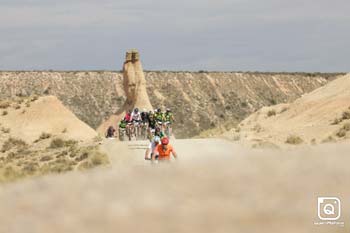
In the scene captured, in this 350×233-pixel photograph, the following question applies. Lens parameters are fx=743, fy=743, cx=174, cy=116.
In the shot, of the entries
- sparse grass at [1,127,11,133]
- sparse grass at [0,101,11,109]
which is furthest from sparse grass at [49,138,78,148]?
sparse grass at [0,101,11,109]

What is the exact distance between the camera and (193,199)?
10055 mm

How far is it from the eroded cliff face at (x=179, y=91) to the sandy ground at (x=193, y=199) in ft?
221

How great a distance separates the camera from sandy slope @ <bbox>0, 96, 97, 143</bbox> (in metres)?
39.5

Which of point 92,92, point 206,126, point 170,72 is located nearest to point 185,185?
point 206,126

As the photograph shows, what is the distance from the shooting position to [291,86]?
345ft

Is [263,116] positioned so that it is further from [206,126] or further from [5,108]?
[206,126]

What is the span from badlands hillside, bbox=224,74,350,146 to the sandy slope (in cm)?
942

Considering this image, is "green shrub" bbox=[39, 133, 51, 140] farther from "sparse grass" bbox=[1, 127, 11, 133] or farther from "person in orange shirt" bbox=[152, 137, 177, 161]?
"person in orange shirt" bbox=[152, 137, 177, 161]

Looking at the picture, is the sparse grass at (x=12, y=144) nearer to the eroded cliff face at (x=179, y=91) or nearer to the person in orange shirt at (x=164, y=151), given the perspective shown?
the person in orange shirt at (x=164, y=151)

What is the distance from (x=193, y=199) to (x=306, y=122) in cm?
2351

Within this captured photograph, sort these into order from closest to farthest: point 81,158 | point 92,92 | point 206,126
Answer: point 81,158, point 206,126, point 92,92

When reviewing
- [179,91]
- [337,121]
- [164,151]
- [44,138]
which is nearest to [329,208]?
[164,151]

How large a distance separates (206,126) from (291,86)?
29101 millimetres

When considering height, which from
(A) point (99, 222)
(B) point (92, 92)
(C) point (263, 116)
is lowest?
(A) point (99, 222)
